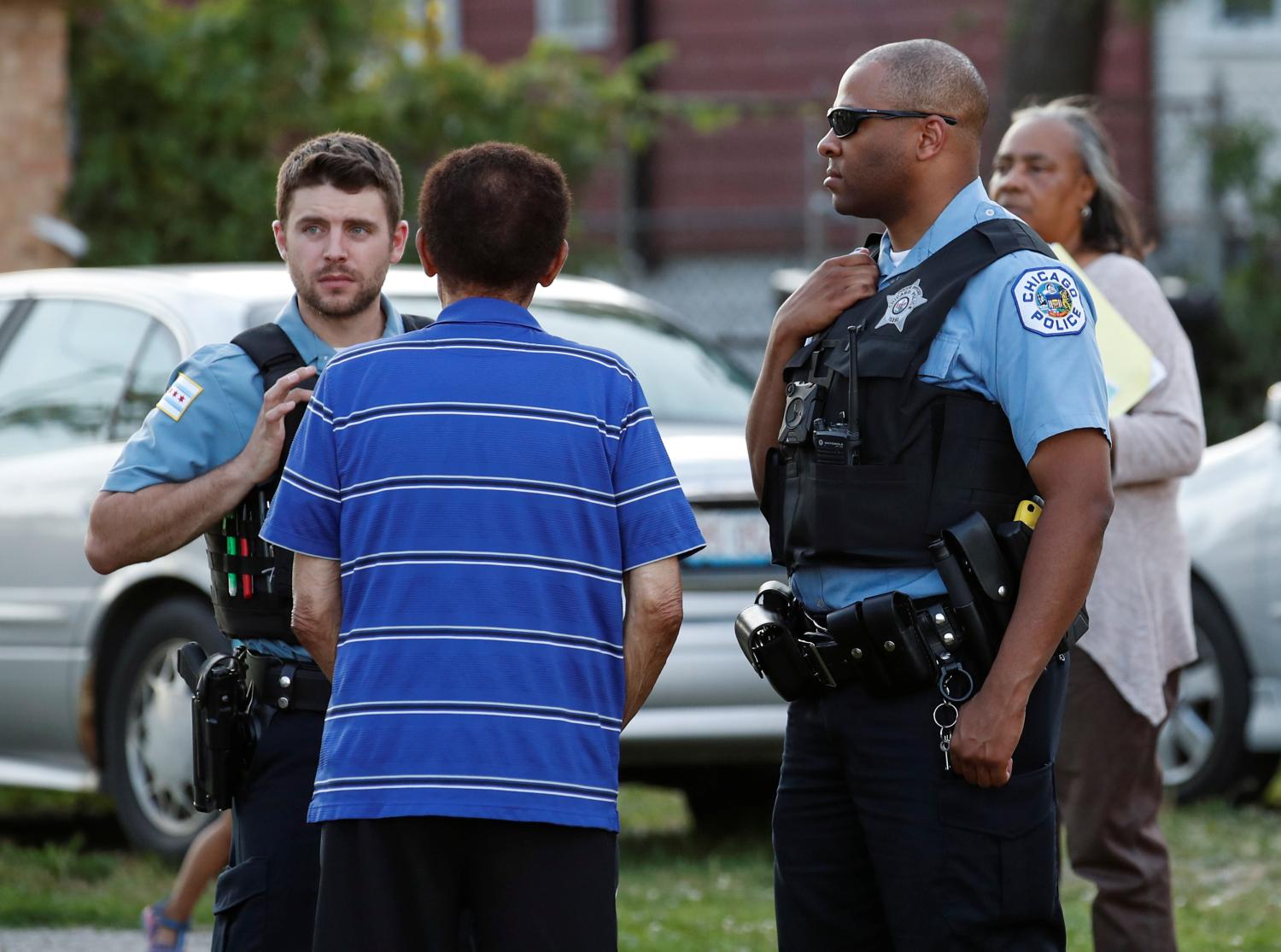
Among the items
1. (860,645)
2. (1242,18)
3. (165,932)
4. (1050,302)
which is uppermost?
(1242,18)

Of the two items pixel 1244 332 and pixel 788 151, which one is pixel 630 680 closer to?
pixel 1244 332

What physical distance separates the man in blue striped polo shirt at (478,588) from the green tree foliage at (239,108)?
8.88m

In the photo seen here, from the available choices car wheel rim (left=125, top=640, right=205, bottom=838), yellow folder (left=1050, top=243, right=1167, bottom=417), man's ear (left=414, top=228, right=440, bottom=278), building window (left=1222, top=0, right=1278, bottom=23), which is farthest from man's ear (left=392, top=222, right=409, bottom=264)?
building window (left=1222, top=0, right=1278, bottom=23)

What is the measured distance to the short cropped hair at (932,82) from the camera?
341 cm

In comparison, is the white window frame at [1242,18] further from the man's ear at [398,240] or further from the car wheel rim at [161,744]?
the man's ear at [398,240]

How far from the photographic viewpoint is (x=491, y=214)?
10.00ft

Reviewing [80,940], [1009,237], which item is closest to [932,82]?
[1009,237]

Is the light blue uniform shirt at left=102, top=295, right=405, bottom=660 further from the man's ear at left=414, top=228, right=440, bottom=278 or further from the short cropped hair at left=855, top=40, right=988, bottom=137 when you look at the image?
the short cropped hair at left=855, top=40, right=988, bottom=137

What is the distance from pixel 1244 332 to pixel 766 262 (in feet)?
18.7

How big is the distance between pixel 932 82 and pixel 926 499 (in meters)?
0.71

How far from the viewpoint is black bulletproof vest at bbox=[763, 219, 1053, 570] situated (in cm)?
331

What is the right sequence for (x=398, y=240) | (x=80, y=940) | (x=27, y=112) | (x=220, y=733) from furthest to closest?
(x=27, y=112)
(x=80, y=940)
(x=398, y=240)
(x=220, y=733)

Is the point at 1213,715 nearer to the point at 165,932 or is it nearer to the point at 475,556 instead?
the point at 165,932

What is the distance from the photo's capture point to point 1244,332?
1280 cm
